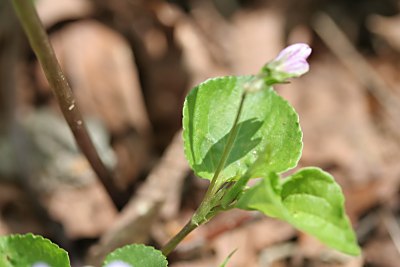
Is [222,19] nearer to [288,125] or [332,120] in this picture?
[332,120]

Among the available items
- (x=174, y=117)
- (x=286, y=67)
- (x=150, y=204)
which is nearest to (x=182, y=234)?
(x=286, y=67)

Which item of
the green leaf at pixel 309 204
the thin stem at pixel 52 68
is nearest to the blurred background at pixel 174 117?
the thin stem at pixel 52 68

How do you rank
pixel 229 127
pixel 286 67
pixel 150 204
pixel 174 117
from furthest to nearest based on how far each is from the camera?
pixel 174 117 → pixel 150 204 → pixel 229 127 → pixel 286 67

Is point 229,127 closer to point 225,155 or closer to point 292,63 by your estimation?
point 225,155

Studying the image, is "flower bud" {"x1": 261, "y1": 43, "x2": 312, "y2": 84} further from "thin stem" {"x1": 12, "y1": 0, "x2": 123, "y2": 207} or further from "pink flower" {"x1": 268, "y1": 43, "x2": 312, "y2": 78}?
"thin stem" {"x1": 12, "y1": 0, "x2": 123, "y2": 207}

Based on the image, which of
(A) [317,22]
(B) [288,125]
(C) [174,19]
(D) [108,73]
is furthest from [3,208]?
(A) [317,22]

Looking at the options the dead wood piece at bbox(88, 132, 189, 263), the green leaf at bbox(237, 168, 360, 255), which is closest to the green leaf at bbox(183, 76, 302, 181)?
→ the green leaf at bbox(237, 168, 360, 255)

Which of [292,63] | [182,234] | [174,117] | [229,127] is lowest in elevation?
[174,117]

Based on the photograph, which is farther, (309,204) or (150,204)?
(150,204)

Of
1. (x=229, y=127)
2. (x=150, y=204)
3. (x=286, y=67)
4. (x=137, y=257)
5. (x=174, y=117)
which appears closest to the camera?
(x=286, y=67)
